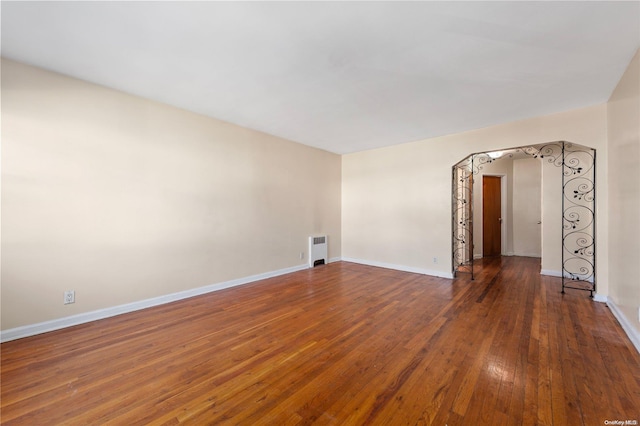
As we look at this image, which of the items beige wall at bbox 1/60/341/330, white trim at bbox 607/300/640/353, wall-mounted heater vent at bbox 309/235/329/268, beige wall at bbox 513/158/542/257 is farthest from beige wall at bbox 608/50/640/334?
beige wall at bbox 1/60/341/330

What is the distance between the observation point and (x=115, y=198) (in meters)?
2.86

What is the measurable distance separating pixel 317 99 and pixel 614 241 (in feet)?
12.9

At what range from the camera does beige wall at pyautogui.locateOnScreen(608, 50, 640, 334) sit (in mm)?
2236

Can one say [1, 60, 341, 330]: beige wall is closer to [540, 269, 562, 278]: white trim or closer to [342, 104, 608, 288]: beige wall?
[342, 104, 608, 288]: beige wall

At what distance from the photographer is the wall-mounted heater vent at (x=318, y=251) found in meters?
5.28

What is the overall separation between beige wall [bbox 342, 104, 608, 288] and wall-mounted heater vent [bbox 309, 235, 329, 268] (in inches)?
27.7

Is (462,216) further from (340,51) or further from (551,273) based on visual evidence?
(340,51)

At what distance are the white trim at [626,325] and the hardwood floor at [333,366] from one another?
63mm

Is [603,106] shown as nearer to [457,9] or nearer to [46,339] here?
[457,9]

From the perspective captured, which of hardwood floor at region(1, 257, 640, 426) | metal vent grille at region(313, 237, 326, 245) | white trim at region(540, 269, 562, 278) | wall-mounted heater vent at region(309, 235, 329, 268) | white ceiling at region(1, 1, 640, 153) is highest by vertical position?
white ceiling at region(1, 1, 640, 153)

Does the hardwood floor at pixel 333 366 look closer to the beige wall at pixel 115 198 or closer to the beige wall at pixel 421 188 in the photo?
the beige wall at pixel 115 198

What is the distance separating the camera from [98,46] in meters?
2.09

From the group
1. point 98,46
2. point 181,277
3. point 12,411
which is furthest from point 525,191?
point 12,411

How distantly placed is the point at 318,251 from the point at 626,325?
4301 millimetres
